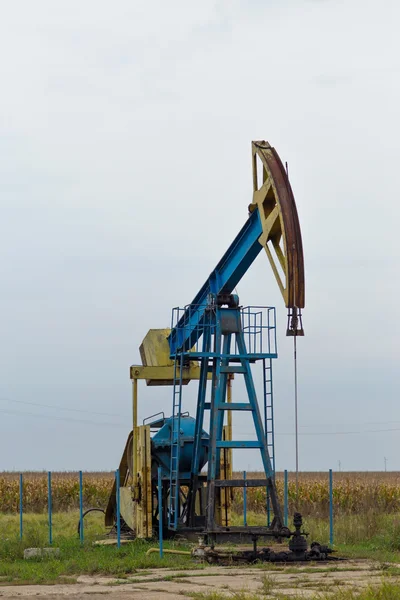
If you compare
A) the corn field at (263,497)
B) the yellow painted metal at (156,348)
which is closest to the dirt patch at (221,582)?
the yellow painted metal at (156,348)

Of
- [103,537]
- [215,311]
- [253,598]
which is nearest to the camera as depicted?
[253,598]

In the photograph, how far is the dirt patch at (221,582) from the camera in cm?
1198

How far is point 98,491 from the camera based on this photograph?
32.8 meters

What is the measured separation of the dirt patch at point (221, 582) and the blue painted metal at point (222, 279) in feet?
16.4

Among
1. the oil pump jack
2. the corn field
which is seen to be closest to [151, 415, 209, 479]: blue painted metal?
the oil pump jack

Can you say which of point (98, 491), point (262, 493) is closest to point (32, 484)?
point (98, 491)

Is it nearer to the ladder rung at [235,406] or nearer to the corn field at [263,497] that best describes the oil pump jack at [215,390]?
the ladder rung at [235,406]

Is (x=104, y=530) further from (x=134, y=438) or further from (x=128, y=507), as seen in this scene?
(x=134, y=438)

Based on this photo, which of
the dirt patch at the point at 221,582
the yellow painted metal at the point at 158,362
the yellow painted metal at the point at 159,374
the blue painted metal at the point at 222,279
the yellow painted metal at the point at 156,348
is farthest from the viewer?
the yellow painted metal at the point at 156,348

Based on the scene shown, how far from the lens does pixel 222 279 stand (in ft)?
59.0

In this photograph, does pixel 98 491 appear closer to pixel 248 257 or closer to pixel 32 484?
pixel 32 484

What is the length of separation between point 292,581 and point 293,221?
205 inches

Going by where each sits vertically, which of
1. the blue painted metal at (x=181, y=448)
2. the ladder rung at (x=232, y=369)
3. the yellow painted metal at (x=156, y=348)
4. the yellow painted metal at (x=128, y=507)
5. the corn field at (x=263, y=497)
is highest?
the yellow painted metal at (x=156, y=348)

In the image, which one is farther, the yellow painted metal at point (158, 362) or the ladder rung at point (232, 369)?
the yellow painted metal at point (158, 362)
